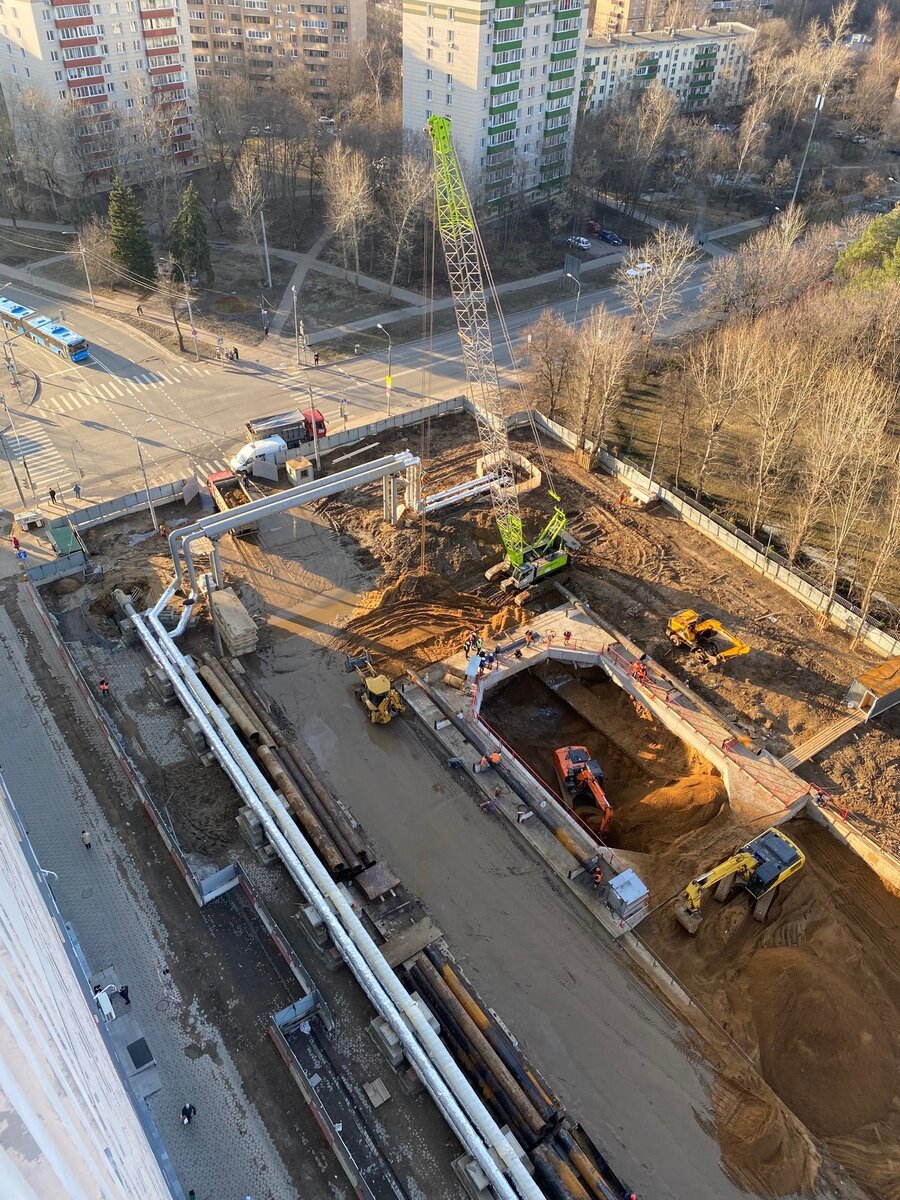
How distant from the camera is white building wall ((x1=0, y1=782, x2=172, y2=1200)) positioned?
726cm

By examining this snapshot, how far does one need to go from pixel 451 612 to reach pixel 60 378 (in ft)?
105

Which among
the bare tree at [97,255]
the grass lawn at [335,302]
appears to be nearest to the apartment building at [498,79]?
the grass lawn at [335,302]

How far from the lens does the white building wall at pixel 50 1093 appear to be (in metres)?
7.26

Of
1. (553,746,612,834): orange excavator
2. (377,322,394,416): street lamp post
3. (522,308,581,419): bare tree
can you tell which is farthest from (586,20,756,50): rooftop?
(553,746,612,834): orange excavator

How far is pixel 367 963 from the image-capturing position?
2167 centimetres

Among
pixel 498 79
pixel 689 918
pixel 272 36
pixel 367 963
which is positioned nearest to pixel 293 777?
pixel 367 963

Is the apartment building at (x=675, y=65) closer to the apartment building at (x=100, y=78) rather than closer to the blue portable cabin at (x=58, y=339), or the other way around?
the apartment building at (x=100, y=78)

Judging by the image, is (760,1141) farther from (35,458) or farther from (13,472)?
(35,458)

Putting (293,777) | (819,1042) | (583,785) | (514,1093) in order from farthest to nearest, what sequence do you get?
(583,785), (293,777), (819,1042), (514,1093)

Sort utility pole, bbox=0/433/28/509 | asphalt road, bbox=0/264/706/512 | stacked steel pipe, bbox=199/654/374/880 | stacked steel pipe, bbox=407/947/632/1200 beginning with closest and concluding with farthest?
stacked steel pipe, bbox=407/947/632/1200 < stacked steel pipe, bbox=199/654/374/880 < utility pole, bbox=0/433/28/509 < asphalt road, bbox=0/264/706/512

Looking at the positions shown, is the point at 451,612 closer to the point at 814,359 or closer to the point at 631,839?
the point at 631,839

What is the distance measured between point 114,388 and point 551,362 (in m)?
26.6

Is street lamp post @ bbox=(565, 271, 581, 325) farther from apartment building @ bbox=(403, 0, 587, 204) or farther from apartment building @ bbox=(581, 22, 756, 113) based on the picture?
apartment building @ bbox=(581, 22, 756, 113)

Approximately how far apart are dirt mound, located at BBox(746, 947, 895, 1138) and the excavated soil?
3 centimetres
